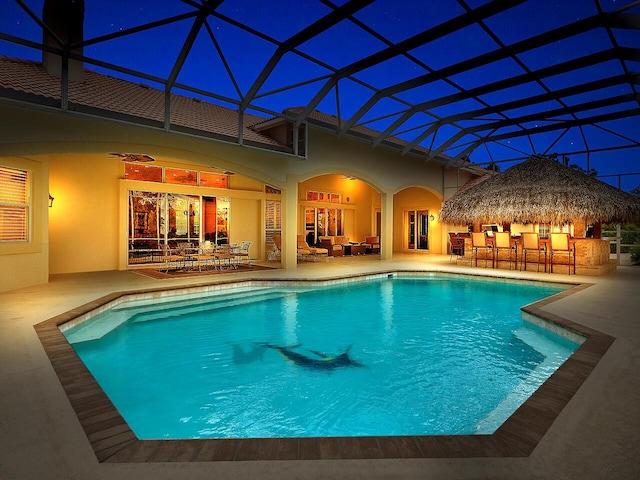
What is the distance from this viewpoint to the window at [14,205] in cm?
757

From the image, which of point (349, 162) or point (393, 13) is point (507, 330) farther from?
point (349, 162)

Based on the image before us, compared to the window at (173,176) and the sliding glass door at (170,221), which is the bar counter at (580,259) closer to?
the sliding glass door at (170,221)

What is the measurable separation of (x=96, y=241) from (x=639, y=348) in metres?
12.2

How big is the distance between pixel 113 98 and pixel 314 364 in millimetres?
8236

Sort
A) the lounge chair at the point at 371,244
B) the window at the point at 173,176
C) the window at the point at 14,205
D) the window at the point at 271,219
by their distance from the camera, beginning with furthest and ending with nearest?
the lounge chair at the point at 371,244
the window at the point at 271,219
the window at the point at 173,176
the window at the point at 14,205

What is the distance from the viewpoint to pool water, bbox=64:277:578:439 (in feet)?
11.1

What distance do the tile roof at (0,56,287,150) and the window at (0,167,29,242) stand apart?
6.10ft

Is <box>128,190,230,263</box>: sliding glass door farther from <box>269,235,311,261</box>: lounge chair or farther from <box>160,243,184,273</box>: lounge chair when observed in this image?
<box>269,235,311,261</box>: lounge chair

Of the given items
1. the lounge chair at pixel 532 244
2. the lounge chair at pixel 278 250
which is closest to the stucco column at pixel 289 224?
the lounge chair at pixel 278 250

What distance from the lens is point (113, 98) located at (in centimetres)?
900

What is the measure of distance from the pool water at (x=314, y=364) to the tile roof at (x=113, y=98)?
13.5 ft

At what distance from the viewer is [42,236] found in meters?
8.37

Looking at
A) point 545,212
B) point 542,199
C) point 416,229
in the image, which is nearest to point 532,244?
point 545,212

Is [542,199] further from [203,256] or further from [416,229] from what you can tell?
[203,256]
